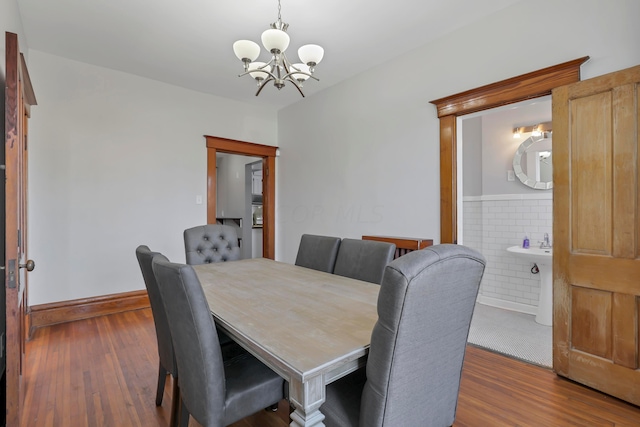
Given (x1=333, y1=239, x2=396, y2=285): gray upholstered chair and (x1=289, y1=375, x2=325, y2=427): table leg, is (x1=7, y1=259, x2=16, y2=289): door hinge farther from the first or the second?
(x1=333, y1=239, x2=396, y2=285): gray upholstered chair

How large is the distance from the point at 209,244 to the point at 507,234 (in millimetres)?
3289

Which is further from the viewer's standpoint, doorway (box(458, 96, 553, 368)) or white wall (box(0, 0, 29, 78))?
doorway (box(458, 96, 553, 368))

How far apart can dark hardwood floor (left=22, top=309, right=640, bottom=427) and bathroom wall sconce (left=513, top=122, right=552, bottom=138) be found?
251 cm

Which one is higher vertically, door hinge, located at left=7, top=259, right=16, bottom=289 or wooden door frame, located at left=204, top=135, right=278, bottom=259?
wooden door frame, located at left=204, top=135, right=278, bottom=259

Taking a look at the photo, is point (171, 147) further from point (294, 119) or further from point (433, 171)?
point (433, 171)

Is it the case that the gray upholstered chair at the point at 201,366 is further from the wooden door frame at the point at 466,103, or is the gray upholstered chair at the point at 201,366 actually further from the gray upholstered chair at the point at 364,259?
the wooden door frame at the point at 466,103

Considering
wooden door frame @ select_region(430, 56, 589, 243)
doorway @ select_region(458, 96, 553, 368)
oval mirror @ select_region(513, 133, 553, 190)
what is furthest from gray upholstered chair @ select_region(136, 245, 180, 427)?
oval mirror @ select_region(513, 133, 553, 190)

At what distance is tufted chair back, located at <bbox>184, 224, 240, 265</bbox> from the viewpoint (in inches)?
113

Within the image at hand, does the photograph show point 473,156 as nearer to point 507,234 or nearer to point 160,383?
point 507,234

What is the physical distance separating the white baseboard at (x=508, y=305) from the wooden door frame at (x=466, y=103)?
1.50 meters

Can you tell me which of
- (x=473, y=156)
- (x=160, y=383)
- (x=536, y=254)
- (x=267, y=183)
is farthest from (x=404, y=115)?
(x=160, y=383)

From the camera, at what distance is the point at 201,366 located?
1.16m

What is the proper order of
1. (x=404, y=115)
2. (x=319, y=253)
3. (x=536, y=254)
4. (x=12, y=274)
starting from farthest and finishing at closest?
(x=404, y=115) < (x=536, y=254) < (x=319, y=253) < (x=12, y=274)

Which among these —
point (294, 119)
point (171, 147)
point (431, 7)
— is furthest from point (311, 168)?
point (431, 7)
